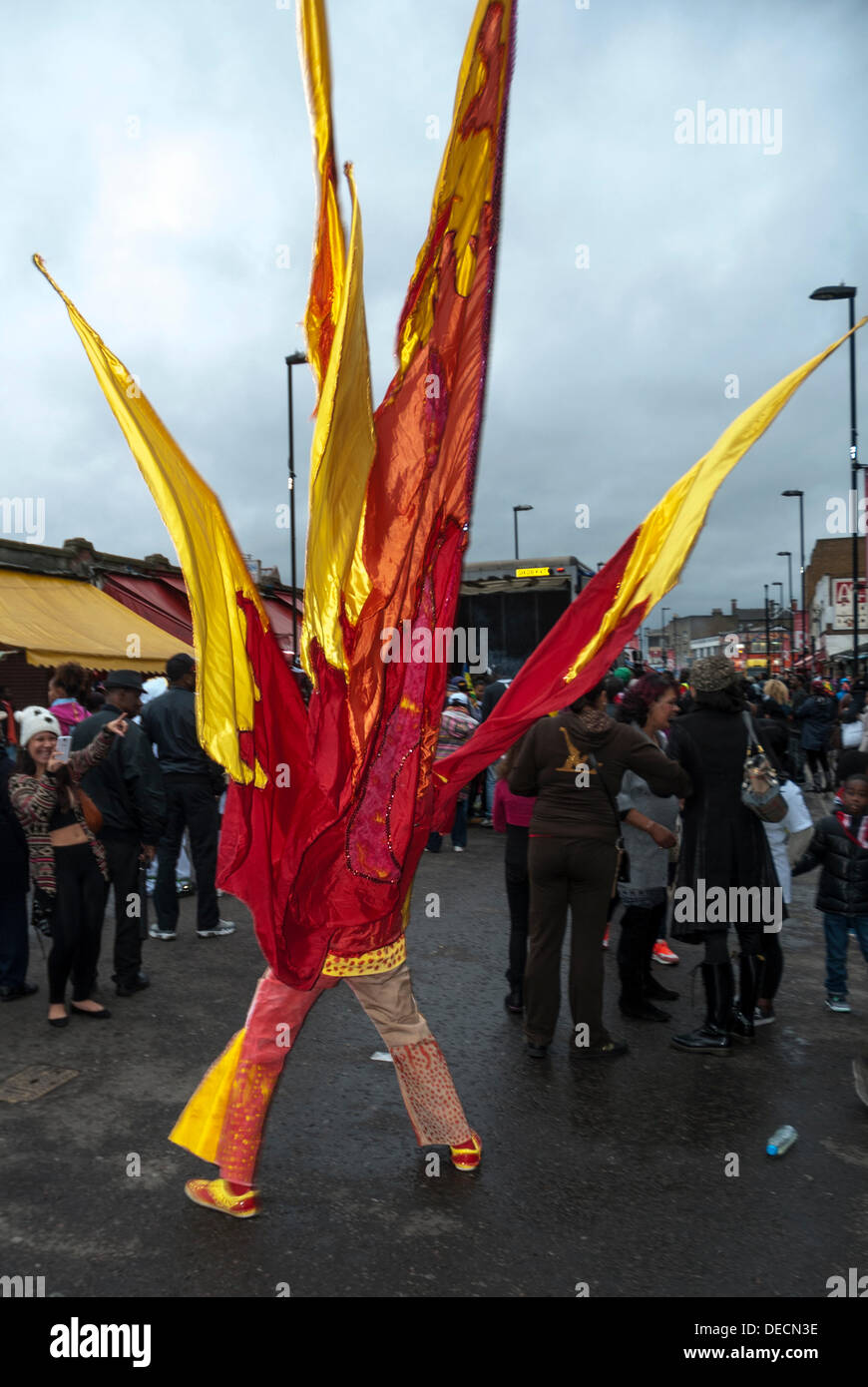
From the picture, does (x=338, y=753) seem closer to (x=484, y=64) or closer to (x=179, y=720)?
(x=484, y=64)

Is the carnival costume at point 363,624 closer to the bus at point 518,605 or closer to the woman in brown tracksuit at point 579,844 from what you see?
the woman in brown tracksuit at point 579,844

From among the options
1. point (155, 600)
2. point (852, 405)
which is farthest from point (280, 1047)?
point (852, 405)

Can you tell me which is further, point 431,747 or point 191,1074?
point 191,1074

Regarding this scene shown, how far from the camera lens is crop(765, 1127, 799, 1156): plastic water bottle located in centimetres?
360

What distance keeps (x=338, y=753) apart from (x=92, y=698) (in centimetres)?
517

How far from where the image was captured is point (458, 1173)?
348 centimetres

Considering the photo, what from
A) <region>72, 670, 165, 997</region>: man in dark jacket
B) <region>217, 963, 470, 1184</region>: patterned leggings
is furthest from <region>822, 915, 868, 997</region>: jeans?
<region>72, 670, 165, 997</region>: man in dark jacket

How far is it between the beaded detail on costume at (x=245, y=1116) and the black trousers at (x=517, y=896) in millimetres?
2208

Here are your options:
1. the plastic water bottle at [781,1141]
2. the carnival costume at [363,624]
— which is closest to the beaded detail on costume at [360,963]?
the carnival costume at [363,624]

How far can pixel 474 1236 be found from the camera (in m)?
3.07

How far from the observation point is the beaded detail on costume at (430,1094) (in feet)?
11.1

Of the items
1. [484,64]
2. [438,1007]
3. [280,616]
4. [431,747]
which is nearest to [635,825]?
[438,1007]

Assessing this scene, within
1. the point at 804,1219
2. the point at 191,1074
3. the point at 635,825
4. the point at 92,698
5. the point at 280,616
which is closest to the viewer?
the point at 804,1219

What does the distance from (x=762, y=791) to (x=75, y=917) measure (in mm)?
3582
